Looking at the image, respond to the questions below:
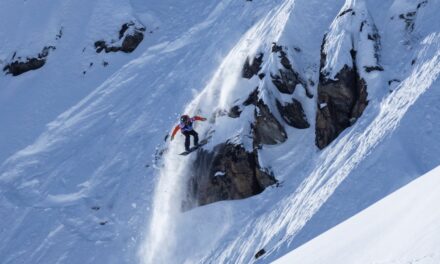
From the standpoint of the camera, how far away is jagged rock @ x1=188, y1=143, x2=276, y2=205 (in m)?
21.5

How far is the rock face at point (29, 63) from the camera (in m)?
33.8

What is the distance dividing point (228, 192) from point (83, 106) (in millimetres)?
10887

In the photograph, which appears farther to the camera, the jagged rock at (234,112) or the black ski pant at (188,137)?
the jagged rock at (234,112)

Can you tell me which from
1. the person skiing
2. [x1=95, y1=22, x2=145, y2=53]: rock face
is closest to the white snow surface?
[x1=95, y1=22, x2=145, y2=53]: rock face

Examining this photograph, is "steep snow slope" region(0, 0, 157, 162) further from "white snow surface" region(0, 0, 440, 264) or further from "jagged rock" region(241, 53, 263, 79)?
"jagged rock" region(241, 53, 263, 79)

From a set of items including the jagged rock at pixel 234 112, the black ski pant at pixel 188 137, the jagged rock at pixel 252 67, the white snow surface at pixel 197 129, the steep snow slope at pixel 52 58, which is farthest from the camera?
the steep snow slope at pixel 52 58

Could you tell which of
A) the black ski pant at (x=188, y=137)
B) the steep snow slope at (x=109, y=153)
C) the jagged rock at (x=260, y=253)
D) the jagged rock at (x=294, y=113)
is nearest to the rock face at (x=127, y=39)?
the steep snow slope at (x=109, y=153)

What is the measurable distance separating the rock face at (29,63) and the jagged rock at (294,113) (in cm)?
1697

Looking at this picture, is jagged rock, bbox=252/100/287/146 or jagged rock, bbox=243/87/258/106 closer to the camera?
jagged rock, bbox=252/100/287/146

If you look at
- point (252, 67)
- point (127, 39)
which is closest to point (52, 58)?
point (127, 39)

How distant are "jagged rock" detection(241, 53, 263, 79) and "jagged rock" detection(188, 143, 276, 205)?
2.70m

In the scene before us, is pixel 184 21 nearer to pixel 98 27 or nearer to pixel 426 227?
pixel 98 27

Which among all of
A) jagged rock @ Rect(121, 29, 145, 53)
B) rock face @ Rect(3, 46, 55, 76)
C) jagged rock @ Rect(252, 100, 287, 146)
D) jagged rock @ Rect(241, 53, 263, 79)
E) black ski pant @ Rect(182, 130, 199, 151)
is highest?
rock face @ Rect(3, 46, 55, 76)

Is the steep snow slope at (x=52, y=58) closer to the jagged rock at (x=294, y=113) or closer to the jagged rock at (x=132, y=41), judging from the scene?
the jagged rock at (x=132, y=41)
